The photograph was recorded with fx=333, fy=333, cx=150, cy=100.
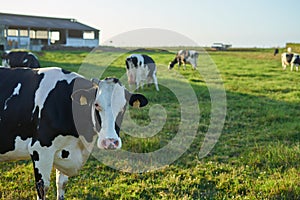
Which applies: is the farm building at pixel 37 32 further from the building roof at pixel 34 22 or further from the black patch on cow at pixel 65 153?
the black patch on cow at pixel 65 153

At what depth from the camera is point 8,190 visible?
4.02 metres

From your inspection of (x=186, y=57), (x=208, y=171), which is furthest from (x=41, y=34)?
(x=208, y=171)

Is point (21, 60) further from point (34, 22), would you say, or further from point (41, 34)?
point (41, 34)

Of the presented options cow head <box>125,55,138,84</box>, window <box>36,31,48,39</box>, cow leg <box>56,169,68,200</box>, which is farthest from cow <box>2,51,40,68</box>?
window <box>36,31,48,39</box>

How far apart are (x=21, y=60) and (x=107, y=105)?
11.1 metres

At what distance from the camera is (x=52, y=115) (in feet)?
10.2

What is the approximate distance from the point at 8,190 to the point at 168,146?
2705mm

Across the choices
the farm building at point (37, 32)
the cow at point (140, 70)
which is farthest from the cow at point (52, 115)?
the farm building at point (37, 32)

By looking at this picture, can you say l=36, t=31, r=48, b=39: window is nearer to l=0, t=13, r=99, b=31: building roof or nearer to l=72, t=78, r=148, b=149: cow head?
l=0, t=13, r=99, b=31: building roof

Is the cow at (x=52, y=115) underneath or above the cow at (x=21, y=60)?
underneath

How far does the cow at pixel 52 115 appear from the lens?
3021mm

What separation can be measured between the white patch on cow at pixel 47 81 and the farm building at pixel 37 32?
28251 millimetres

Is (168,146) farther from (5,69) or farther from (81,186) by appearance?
(5,69)

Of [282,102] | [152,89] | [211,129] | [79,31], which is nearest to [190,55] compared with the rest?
[152,89]
